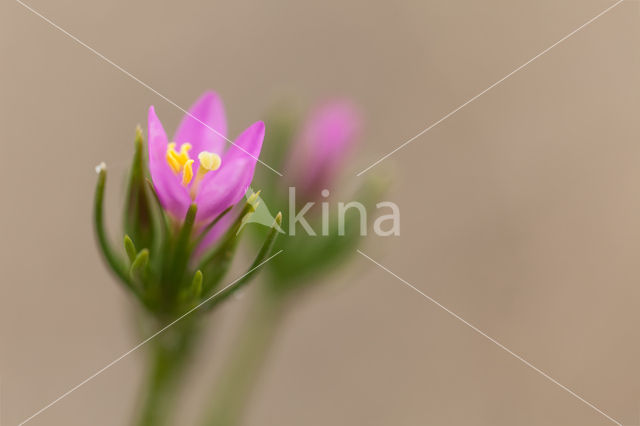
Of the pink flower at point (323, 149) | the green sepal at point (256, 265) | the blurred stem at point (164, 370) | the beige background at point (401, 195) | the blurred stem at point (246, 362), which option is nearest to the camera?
the green sepal at point (256, 265)

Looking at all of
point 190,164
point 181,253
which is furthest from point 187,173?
point 181,253

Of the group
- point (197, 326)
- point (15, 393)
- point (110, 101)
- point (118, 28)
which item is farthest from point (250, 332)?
point (118, 28)

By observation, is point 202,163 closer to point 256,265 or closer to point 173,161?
point 173,161

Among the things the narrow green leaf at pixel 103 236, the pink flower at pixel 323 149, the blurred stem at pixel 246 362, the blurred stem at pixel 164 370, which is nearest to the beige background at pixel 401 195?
the blurred stem at pixel 246 362

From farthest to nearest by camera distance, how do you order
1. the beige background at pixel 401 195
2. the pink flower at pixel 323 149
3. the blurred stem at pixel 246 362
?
the beige background at pixel 401 195 < the pink flower at pixel 323 149 < the blurred stem at pixel 246 362

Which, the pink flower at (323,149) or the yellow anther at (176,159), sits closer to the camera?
the yellow anther at (176,159)

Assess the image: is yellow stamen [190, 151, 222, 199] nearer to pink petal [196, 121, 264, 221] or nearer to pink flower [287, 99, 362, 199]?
pink petal [196, 121, 264, 221]

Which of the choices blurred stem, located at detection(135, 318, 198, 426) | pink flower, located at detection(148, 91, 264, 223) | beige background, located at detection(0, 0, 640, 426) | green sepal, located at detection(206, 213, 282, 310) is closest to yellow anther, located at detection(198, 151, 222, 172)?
pink flower, located at detection(148, 91, 264, 223)

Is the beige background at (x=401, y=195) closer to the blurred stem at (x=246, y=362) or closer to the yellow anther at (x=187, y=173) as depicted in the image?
the blurred stem at (x=246, y=362)
